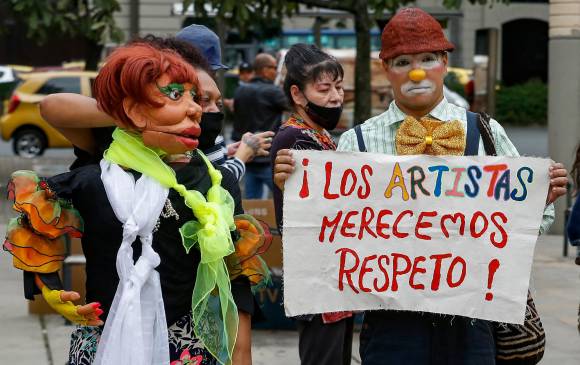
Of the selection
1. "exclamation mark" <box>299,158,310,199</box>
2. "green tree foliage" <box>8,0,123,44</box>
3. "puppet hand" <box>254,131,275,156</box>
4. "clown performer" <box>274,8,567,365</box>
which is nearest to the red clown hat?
"clown performer" <box>274,8,567,365</box>

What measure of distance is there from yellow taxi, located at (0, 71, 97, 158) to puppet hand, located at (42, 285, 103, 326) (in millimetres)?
17459

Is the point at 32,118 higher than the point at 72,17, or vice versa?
the point at 72,17

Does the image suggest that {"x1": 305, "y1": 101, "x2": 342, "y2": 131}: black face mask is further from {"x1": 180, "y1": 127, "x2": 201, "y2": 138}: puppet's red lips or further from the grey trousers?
{"x1": 180, "y1": 127, "x2": 201, "y2": 138}: puppet's red lips

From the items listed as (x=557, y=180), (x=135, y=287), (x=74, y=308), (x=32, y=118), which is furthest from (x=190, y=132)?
(x=32, y=118)

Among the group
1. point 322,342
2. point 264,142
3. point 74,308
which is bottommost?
point 322,342

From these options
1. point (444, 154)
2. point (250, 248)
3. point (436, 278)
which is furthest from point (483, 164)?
point (250, 248)

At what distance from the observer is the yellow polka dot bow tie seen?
3.80 metres

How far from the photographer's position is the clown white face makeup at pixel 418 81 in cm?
381

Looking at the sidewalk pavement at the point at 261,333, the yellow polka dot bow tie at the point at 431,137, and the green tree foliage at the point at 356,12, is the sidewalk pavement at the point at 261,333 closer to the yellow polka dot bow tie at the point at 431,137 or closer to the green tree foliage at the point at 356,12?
the yellow polka dot bow tie at the point at 431,137

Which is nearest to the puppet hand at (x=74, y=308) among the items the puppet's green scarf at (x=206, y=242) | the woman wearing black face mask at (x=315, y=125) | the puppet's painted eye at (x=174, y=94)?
the puppet's green scarf at (x=206, y=242)

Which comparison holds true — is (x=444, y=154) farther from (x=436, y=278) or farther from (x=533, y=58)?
(x=533, y=58)

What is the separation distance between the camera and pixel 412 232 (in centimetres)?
383

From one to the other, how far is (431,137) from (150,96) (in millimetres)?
998

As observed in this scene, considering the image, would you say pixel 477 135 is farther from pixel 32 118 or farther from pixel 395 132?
pixel 32 118
